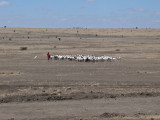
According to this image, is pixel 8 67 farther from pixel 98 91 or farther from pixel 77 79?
pixel 98 91

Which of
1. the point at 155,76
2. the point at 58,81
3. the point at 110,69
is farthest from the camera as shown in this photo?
the point at 110,69

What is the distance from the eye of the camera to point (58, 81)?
2656 centimetres

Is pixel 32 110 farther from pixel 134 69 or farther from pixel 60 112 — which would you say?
Result: pixel 134 69

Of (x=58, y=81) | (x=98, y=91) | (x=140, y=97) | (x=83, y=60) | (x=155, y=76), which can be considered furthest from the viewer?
(x=83, y=60)

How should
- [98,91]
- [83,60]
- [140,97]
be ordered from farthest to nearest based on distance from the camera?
[83,60] → [98,91] → [140,97]

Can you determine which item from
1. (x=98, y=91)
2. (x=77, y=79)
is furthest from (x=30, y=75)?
(x=98, y=91)

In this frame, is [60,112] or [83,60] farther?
[83,60]

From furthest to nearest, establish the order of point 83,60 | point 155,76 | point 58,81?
point 83,60
point 155,76
point 58,81

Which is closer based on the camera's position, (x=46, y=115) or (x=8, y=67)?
(x=46, y=115)

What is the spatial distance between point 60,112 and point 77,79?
11.2 metres

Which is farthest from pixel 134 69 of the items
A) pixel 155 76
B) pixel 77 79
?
pixel 77 79

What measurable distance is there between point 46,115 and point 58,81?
35.1ft

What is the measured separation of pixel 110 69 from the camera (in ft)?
111

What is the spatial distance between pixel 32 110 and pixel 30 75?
13411 millimetres
